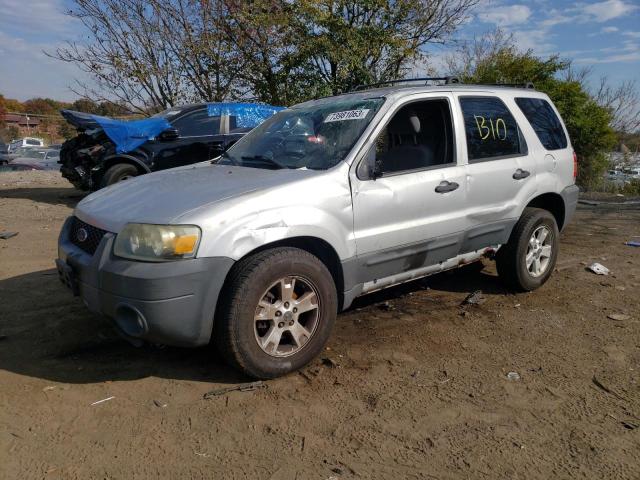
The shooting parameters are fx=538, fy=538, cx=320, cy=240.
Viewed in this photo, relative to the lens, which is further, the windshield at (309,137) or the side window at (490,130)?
the side window at (490,130)

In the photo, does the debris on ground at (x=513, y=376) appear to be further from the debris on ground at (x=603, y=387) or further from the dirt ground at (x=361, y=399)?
the debris on ground at (x=603, y=387)

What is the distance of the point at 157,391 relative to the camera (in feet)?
10.4

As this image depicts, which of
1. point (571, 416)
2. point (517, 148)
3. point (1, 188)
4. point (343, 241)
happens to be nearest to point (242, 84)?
point (1, 188)

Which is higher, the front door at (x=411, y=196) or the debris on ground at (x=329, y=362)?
the front door at (x=411, y=196)

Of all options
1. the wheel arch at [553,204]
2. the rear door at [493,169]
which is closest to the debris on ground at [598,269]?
the wheel arch at [553,204]

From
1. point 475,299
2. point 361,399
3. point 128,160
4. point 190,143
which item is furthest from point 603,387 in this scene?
point 128,160

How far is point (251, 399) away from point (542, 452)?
1.55 metres

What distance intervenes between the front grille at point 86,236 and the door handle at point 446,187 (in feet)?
7.63

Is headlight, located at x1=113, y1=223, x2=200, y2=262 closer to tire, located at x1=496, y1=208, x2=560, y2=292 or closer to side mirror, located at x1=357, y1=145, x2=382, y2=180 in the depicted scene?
side mirror, located at x1=357, y1=145, x2=382, y2=180

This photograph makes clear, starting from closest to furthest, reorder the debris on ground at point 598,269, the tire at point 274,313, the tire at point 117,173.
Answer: the tire at point 274,313
the debris on ground at point 598,269
the tire at point 117,173

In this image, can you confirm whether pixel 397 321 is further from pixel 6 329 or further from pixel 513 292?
pixel 6 329

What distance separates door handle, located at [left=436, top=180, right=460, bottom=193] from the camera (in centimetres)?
398

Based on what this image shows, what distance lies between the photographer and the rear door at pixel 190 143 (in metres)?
9.30

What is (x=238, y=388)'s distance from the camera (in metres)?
3.19
